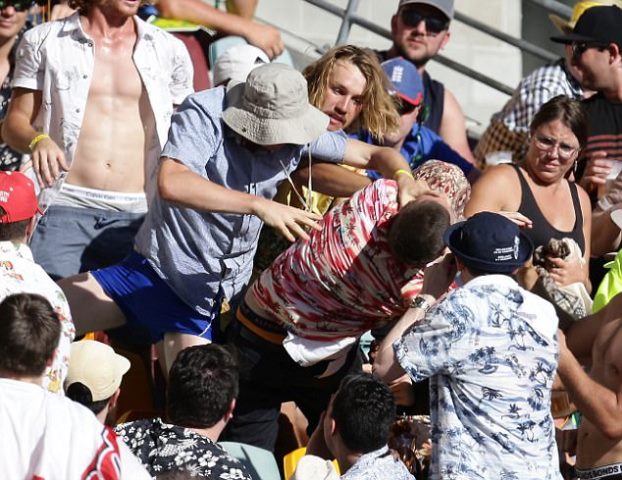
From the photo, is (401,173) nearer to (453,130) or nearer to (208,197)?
(208,197)

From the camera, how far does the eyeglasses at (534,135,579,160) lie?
611 centimetres

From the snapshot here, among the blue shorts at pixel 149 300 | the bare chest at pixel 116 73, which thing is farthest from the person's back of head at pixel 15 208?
the bare chest at pixel 116 73

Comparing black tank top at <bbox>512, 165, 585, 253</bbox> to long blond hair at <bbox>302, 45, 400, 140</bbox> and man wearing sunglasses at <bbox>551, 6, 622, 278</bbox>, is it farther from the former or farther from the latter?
long blond hair at <bbox>302, 45, 400, 140</bbox>

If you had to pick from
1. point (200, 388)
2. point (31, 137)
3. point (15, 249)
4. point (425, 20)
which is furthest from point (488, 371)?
point (425, 20)

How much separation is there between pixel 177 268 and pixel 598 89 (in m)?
2.73

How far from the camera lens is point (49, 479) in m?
3.56

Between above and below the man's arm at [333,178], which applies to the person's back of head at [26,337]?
above

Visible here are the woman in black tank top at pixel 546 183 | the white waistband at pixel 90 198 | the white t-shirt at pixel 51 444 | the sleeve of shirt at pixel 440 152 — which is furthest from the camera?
the sleeve of shirt at pixel 440 152

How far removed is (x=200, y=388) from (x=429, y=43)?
144 inches

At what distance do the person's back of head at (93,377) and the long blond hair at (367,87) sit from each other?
169 cm

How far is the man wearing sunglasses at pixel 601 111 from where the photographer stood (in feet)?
21.4

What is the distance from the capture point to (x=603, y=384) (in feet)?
Result: 16.2

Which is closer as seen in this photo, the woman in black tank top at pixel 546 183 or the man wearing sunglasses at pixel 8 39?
the woman in black tank top at pixel 546 183

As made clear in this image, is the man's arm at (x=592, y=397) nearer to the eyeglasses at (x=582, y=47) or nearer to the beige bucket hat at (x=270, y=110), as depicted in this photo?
the beige bucket hat at (x=270, y=110)
